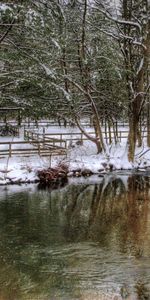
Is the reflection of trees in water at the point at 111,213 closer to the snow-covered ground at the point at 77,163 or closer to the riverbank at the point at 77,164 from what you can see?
the riverbank at the point at 77,164

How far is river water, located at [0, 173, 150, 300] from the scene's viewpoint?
9633 millimetres

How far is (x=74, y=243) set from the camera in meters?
12.7

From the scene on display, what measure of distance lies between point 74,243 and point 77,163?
1220 cm

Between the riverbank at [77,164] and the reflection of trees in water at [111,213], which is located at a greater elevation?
the riverbank at [77,164]

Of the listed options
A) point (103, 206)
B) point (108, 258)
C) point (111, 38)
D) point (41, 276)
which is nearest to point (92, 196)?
point (103, 206)

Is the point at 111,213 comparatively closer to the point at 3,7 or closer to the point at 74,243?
the point at 74,243

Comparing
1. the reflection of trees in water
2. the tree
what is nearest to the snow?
the tree

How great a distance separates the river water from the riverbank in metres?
1.69

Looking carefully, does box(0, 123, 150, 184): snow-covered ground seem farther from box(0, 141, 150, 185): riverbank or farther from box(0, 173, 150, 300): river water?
box(0, 173, 150, 300): river water

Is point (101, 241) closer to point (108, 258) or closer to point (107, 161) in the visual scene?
point (108, 258)

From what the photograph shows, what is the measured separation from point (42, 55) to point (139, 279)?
15.2m

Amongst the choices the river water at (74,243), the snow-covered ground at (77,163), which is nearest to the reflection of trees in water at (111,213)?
the river water at (74,243)

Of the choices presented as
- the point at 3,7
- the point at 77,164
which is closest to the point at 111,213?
the point at 77,164

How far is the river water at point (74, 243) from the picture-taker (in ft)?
31.6
